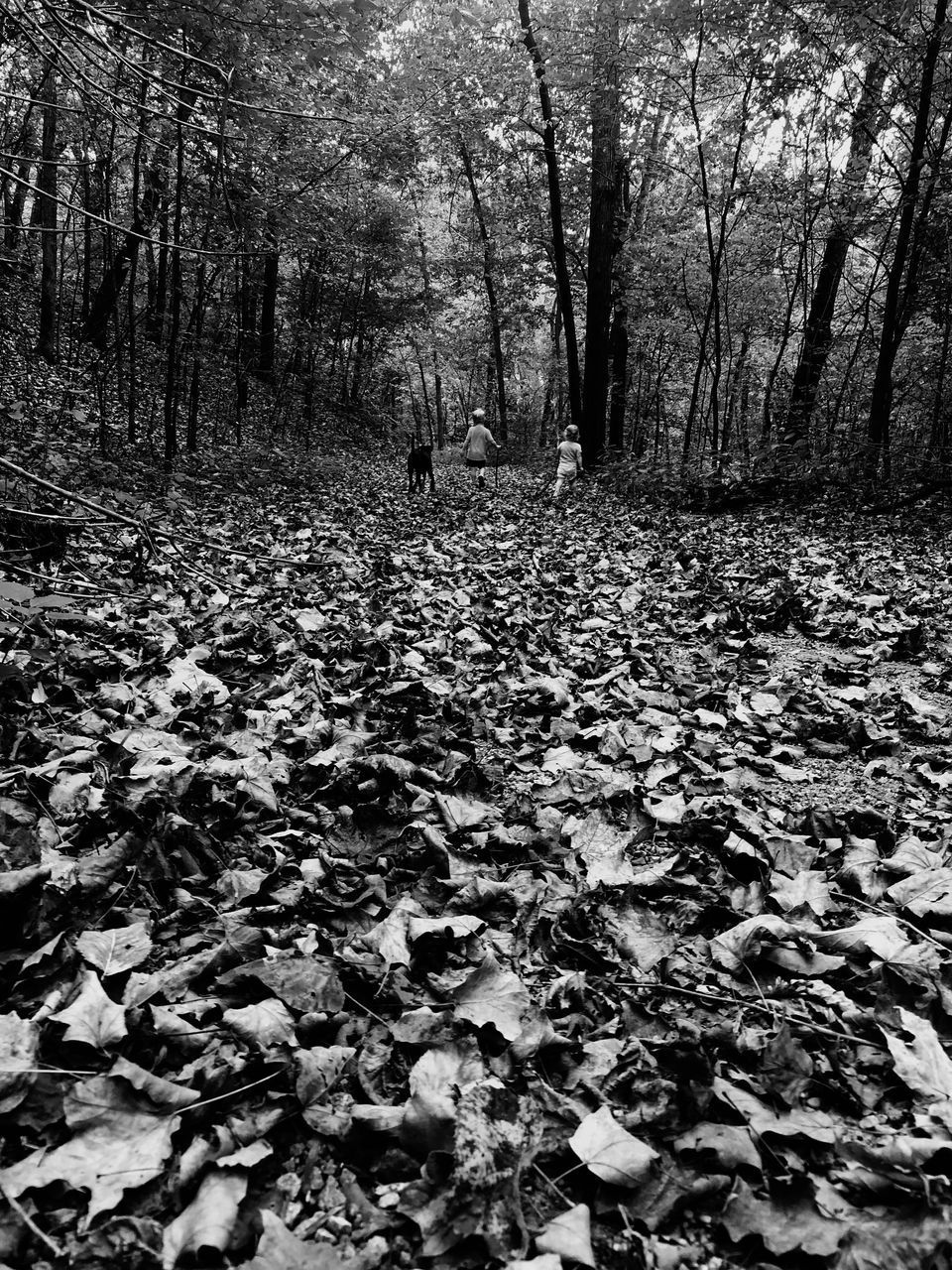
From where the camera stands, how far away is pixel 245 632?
→ 405 cm

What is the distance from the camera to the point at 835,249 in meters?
11.1

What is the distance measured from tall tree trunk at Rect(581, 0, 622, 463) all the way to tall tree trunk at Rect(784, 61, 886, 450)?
3.91 meters

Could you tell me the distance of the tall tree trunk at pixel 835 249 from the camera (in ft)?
30.8

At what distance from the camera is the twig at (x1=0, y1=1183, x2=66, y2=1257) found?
1.00 metres

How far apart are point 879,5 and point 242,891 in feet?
35.1

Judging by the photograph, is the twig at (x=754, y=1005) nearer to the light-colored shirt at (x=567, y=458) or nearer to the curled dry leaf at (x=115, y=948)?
the curled dry leaf at (x=115, y=948)

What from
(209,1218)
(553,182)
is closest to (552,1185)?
(209,1218)

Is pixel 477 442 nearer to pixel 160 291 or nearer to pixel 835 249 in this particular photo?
pixel 160 291

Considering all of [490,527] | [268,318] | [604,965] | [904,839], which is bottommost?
[604,965]

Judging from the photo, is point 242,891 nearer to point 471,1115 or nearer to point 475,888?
point 475,888

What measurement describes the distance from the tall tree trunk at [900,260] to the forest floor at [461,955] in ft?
21.0

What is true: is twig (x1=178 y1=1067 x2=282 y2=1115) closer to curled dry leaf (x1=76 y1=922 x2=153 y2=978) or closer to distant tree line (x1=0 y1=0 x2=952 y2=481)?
curled dry leaf (x1=76 y1=922 x2=153 y2=978)

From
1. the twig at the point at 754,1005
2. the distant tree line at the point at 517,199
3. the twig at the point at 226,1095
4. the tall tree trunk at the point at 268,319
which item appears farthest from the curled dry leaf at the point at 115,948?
the tall tree trunk at the point at 268,319

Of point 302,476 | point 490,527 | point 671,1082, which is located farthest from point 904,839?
point 302,476
